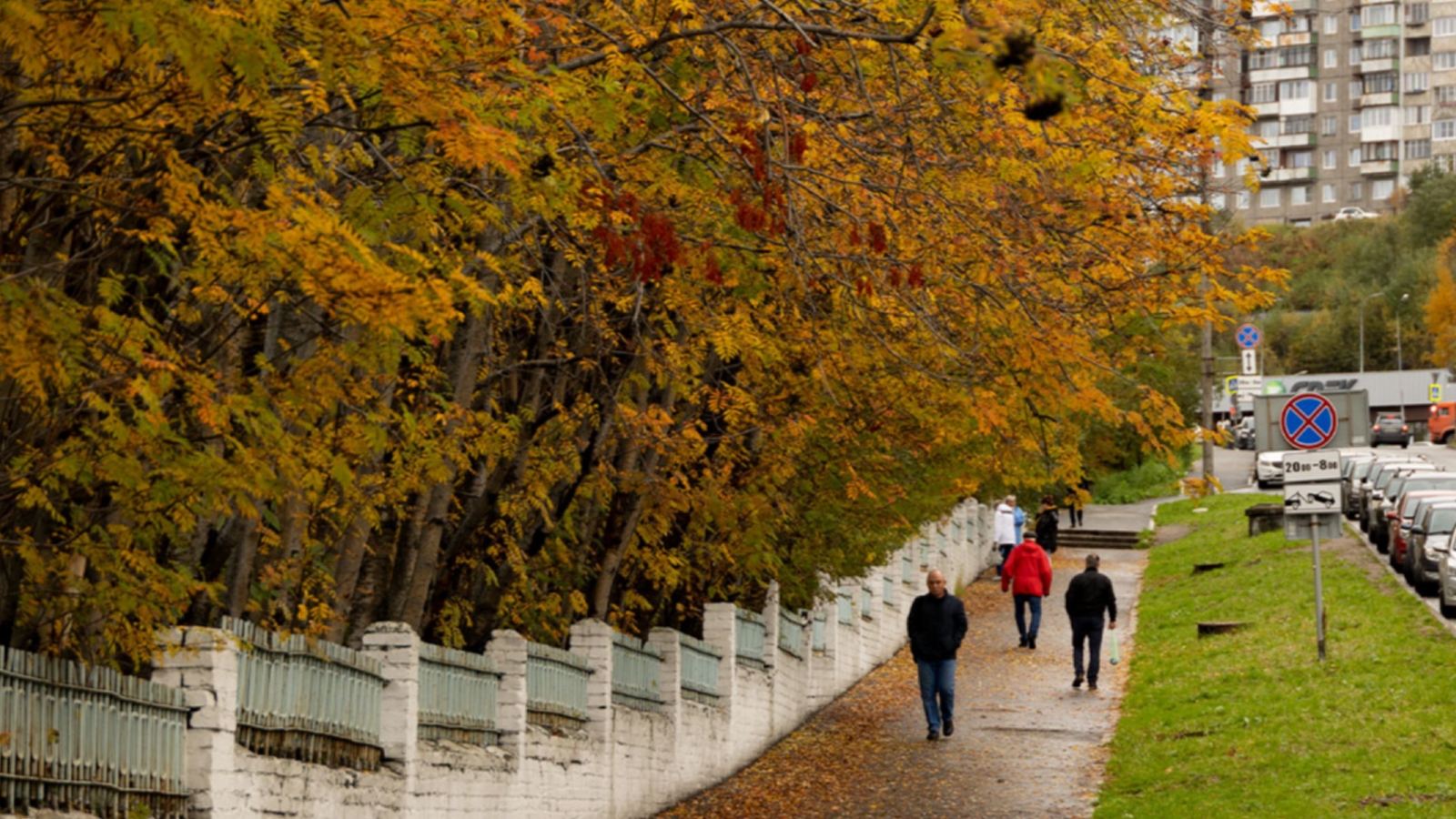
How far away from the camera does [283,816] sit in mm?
10094

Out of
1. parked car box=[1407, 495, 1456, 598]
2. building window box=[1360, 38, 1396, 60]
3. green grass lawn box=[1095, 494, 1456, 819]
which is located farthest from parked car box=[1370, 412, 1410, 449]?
building window box=[1360, 38, 1396, 60]

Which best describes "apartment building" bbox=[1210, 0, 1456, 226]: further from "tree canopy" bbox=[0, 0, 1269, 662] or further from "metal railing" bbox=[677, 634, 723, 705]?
"tree canopy" bbox=[0, 0, 1269, 662]

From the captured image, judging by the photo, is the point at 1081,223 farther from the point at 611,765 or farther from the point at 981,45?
the point at 981,45

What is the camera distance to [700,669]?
18.5 metres

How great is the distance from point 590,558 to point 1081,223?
595cm

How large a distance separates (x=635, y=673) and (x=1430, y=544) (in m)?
18.2

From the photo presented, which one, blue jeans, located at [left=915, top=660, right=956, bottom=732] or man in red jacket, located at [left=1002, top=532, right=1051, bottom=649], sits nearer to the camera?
blue jeans, located at [left=915, top=660, right=956, bottom=732]

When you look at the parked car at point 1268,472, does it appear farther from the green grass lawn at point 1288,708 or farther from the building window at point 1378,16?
the building window at point 1378,16

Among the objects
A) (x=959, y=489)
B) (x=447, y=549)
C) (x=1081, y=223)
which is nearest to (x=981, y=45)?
(x=1081, y=223)

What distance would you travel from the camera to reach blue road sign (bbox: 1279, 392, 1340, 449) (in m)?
22.4

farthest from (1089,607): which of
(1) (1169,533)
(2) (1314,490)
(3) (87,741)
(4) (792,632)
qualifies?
(1) (1169,533)

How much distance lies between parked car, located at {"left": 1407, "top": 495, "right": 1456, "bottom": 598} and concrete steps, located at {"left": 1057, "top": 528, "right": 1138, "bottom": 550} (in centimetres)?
1328

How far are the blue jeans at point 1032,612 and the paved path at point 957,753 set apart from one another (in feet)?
0.91

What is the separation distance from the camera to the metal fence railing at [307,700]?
9.88m
